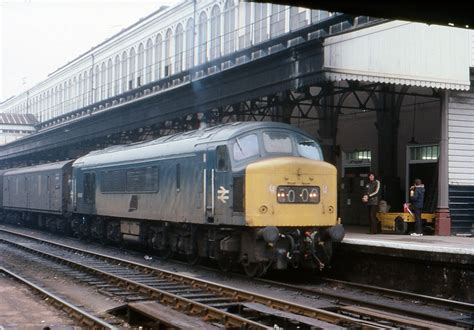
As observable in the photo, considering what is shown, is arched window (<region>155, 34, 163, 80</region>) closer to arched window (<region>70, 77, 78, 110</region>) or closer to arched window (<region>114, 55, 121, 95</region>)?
arched window (<region>114, 55, 121, 95</region>)

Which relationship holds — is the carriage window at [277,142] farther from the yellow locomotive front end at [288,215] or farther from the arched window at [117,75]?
the arched window at [117,75]

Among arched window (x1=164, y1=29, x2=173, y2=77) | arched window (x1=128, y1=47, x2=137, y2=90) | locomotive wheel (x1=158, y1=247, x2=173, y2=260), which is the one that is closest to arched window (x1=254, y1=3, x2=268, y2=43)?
locomotive wheel (x1=158, y1=247, x2=173, y2=260)

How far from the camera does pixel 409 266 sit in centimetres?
1248

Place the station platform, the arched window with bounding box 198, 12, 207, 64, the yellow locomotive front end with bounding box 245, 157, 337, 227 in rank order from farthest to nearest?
1. the arched window with bounding box 198, 12, 207, 64
2. the yellow locomotive front end with bounding box 245, 157, 337, 227
3. the station platform

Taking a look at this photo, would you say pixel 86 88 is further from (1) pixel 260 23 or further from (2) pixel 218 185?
(2) pixel 218 185

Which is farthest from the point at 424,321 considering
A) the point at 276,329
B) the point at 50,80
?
the point at 50,80

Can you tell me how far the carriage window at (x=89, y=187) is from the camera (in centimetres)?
2192

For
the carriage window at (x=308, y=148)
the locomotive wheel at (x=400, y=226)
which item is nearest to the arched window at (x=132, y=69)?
the locomotive wheel at (x=400, y=226)

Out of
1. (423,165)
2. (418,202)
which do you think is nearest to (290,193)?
(418,202)

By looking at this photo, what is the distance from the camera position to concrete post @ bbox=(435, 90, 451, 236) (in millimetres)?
17375

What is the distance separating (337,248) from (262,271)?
187 cm

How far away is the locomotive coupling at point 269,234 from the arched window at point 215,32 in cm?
1489

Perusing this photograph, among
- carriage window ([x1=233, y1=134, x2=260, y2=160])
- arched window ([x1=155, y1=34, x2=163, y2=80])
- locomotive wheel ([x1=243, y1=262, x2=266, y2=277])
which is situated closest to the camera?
locomotive wheel ([x1=243, y1=262, x2=266, y2=277])

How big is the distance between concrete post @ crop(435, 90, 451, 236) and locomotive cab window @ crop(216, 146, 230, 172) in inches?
264
